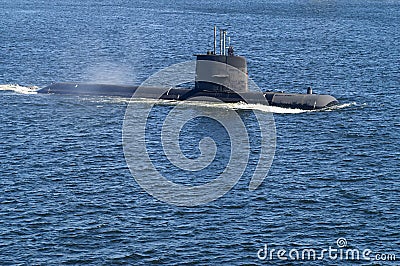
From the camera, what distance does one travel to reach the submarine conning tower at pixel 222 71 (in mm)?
94438

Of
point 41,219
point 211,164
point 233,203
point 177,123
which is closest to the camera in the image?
point 41,219

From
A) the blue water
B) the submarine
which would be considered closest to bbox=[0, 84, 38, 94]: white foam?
the blue water

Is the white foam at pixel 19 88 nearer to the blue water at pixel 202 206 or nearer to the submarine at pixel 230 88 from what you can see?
the blue water at pixel 202 206

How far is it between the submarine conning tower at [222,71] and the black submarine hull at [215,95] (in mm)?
713

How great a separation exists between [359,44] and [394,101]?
64.9m

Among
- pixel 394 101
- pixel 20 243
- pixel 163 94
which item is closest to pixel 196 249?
pixel 20 243

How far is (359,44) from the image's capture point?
165m

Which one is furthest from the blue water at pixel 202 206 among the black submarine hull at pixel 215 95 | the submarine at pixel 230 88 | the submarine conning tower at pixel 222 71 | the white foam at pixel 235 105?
the submarine conning tower at pixel 222 71

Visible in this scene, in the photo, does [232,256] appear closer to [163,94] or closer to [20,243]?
[20,243]

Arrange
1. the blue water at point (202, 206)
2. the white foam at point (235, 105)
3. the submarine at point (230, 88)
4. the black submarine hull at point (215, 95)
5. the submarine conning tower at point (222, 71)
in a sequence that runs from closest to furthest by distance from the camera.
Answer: the blue water at point (202, 206), the submarine conning tower at point (222, 71), the white foam at point (235, 105), the submarine at point (230, 88), the black submarine hull at point (215, 95)

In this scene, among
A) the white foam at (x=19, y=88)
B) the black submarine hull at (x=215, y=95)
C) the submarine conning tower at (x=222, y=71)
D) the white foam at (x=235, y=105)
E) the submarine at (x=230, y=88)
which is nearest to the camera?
the submarine conning tower at (x=222, y=71)

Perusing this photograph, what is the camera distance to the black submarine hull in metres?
95.3

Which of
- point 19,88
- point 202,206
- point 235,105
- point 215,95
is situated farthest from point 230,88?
point 202,206

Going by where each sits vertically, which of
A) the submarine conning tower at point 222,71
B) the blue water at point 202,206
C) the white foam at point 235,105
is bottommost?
the blue water at point 202,206
